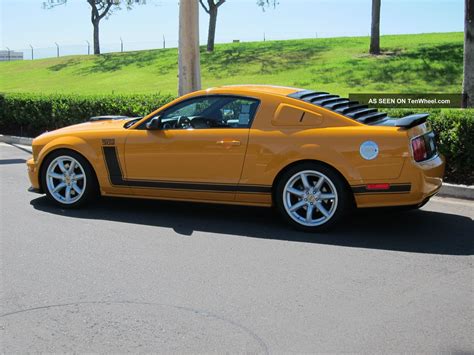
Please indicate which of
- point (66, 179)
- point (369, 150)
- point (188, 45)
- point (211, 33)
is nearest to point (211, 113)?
point (369, 150)

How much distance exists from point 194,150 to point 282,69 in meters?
22.5

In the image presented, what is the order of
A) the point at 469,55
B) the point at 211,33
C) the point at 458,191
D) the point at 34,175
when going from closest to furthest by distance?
the point at 34,175 < the point at 458,191 < the point at 469,55 < the point at 211,33

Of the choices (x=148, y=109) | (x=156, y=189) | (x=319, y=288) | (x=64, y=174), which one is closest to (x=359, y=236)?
(x=319, y=288)

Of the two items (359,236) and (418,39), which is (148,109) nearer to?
(359,236)

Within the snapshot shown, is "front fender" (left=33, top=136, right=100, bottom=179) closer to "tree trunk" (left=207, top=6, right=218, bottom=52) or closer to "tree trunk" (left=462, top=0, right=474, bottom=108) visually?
"tree trunk" (left=462, top=0, right=474, bottom=108)

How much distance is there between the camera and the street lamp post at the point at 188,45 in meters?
12.7

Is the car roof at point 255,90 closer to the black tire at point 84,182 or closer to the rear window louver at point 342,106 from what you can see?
the rear window louver at point 342,106

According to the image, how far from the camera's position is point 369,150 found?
6.21 meters

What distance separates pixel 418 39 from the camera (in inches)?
1339

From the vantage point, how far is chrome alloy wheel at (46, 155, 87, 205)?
7.38 m

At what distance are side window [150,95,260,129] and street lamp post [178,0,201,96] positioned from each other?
231 inches

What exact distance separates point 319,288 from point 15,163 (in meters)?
7.77

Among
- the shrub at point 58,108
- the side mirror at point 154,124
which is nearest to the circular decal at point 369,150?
the side mirror at point 154,124

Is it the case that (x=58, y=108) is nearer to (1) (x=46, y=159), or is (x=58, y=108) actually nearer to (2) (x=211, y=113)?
(1) (x=46, y=159)
